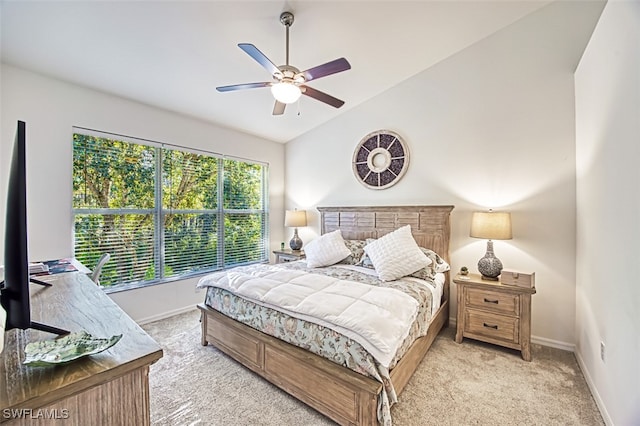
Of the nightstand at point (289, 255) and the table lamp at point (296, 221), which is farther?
the table lamp at point (296, 221)

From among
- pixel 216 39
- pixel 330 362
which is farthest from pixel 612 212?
pixel 216 39

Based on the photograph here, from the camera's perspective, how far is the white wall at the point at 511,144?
2.81 metres

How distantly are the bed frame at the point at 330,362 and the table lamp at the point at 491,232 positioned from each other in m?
0.45

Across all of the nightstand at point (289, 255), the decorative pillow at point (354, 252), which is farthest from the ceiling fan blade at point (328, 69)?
the nightstand at point (289, 255)

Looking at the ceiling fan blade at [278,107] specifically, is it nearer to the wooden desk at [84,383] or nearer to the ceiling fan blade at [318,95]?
the ceiling fan blade at [318,95]

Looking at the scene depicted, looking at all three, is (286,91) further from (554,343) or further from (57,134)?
(554,343)

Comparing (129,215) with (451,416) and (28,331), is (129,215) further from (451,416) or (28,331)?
(451,416)

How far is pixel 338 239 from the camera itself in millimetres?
3652

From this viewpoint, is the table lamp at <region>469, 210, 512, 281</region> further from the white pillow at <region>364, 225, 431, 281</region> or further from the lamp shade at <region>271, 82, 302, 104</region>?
the lamp shade at <region>271, 82, 302, 104</region>

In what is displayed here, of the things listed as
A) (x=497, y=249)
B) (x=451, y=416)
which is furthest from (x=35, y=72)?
(x=497, y=249)

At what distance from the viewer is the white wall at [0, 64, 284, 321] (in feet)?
8.41

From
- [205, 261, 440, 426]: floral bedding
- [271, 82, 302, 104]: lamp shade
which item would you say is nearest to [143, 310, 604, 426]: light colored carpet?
[205, 261, 440, 426]: floral bedding

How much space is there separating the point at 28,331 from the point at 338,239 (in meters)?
2.93

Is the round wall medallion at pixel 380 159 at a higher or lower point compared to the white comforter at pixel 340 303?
higher
